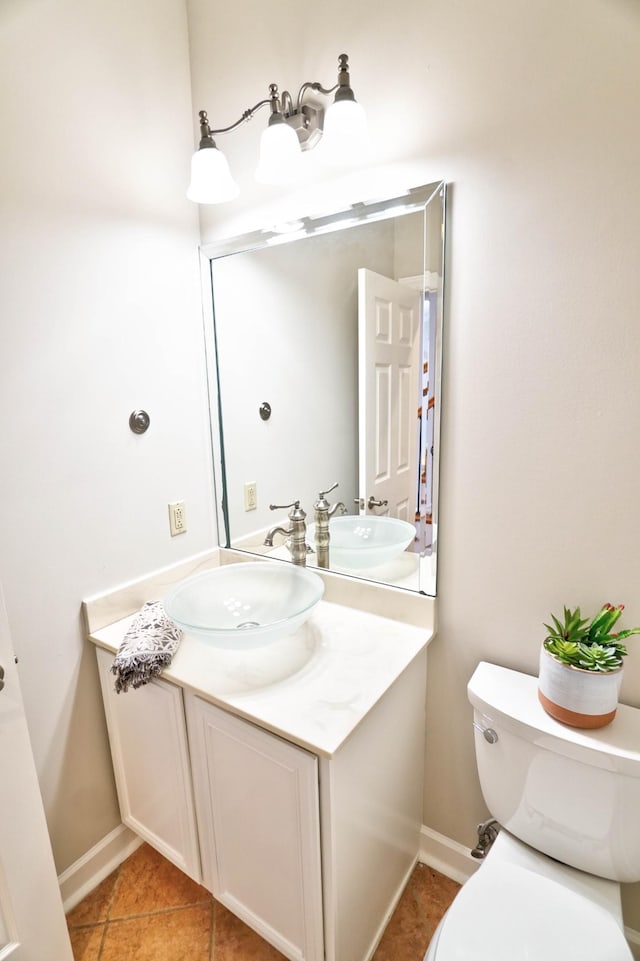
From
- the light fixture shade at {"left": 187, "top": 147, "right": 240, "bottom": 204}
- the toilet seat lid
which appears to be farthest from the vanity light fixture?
the toilet seat lid

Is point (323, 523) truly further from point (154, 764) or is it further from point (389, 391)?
point (154, 764)

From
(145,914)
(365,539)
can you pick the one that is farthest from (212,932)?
(365,539)

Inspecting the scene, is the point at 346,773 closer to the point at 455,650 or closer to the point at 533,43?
the point at 455,650

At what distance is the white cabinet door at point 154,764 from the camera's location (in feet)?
3.88

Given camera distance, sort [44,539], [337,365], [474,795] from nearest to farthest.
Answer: [44,539] → [474,795] → [337,365]

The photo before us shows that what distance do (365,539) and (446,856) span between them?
1005 millimetres

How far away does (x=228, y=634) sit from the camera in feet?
3.46

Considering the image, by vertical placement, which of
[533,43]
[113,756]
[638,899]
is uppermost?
[533,43]

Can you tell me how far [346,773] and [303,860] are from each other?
0.72ft

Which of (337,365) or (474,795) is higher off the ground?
(337,365)

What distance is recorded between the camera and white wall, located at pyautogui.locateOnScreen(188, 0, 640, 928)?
917 mm

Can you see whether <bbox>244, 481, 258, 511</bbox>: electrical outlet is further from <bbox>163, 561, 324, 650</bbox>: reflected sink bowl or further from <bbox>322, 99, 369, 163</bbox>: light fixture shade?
<bbox>322, 99, 369, 163</bbox>: light fixture shade

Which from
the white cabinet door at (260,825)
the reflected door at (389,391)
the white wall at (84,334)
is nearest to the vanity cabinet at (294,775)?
the white cabinet door at (260,825)

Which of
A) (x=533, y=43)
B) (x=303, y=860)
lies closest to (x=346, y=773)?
(x=303, y=860)
